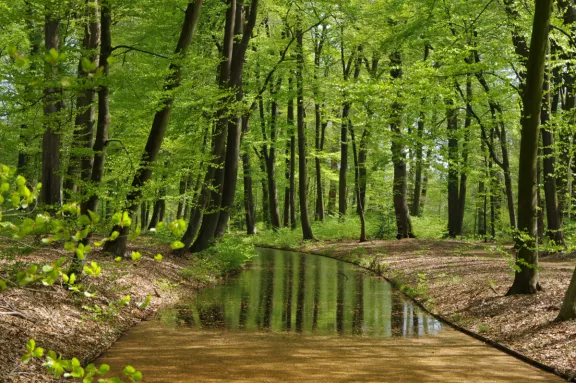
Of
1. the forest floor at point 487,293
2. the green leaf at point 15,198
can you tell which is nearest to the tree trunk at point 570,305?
the forest floor at point 487,293

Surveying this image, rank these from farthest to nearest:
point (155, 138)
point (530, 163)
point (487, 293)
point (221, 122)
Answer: point (221, 122), point (155, 138), point (487, 293), point (530, 163)

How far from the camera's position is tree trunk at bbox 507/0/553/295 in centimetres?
984

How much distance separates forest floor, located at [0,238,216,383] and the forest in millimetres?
118

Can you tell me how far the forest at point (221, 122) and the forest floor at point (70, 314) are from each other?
0.12 metres

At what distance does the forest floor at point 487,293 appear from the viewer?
316 inches

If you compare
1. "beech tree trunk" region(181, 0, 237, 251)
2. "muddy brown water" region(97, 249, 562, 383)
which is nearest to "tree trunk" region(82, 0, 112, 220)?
"muddy brown water" region(97, 249, 562, 383)

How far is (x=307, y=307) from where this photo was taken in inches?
467

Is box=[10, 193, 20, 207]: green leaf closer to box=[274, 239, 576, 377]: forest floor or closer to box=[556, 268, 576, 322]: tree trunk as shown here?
box=[274, 239, 576, 377]: forest floor

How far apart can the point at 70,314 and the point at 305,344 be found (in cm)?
352

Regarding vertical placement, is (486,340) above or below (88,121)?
below

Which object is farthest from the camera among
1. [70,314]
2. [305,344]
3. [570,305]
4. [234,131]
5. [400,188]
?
[400,188]

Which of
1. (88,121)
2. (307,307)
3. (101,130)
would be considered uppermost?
(88,121)

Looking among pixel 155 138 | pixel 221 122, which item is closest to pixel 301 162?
pixel 221 122

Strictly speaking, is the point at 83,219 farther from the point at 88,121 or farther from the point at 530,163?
the point at 88,121
